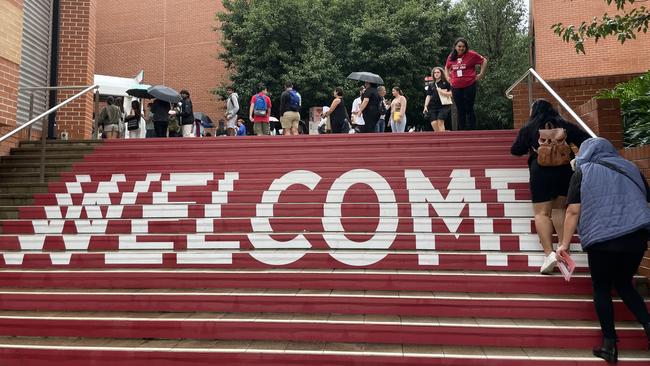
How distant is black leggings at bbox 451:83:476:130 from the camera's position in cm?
765

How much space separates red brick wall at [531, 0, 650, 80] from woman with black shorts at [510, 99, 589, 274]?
1013 cm

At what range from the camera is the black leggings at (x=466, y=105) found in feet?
25.1

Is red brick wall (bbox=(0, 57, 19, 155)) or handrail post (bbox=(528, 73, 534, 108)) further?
handrail post (bbox=(528, 73, 534, 108))

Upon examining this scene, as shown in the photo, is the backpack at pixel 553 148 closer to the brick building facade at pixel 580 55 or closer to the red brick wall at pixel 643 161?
the red brick wall at pixel 643 161

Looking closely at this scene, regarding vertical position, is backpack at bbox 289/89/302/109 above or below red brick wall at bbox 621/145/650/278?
above

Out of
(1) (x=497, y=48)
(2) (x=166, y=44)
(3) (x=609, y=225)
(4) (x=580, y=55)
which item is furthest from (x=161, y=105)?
(2) (x=166, y=44)

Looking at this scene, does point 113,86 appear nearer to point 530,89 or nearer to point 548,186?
point 530,89

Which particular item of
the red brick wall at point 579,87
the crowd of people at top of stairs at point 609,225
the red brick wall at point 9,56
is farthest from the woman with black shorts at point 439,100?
the red brick wall at point 9,56

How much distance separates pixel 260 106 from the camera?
10.4 metres

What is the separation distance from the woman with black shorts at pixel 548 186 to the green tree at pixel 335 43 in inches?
630

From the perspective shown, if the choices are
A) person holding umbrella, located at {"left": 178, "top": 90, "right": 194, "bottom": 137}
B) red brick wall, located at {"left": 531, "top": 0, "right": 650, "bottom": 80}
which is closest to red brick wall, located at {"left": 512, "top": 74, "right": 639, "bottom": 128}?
red brick wall, located at {"left": 531, "top": 0, "right": 650, "bottom": 80}

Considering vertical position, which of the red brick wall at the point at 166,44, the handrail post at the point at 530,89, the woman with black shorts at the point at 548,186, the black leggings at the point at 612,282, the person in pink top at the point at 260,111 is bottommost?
the black leggings at the point at 612,282

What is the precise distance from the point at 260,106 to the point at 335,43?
41.2 feet

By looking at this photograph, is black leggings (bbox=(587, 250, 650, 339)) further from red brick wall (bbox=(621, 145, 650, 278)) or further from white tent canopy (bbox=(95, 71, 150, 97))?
white tent canopy (bbox=(95, 71, 150, 97))
